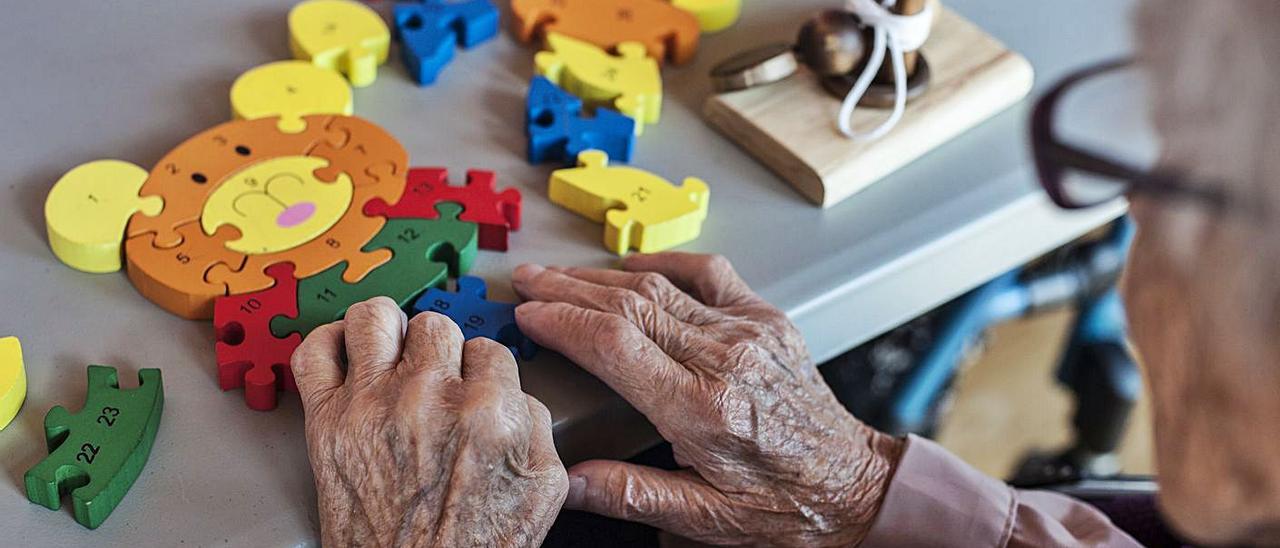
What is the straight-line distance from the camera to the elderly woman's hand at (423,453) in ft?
2.87

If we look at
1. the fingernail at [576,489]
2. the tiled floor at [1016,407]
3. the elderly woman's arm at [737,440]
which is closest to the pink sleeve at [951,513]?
the elderly woman's arm at [737,440]

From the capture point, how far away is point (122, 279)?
1031 millimetres

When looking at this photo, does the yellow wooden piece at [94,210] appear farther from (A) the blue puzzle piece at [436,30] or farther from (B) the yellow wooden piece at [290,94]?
(A) the blue puzzle piece at [436,30]

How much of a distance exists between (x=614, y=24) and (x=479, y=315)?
1.30 ft

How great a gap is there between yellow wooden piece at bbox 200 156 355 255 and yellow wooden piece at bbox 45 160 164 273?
55 millimetres

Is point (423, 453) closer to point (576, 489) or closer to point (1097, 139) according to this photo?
point (576, 489)

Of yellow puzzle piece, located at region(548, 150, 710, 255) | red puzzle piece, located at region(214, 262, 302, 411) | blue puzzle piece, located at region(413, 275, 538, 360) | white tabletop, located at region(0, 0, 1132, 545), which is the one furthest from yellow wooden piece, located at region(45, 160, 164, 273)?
yellow puzzle piece, located at region(548, 150, 710, 255)

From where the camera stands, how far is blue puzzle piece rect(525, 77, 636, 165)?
3.80 ft

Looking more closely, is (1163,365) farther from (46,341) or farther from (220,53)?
(220,53)

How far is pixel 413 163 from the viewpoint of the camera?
1.15 meters

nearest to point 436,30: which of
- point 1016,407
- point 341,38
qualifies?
point 341,38

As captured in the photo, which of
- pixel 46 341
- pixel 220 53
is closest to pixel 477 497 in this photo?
pixel 46 341

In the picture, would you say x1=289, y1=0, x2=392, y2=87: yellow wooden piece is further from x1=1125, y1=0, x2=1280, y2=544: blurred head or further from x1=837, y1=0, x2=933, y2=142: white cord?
x1=1125, y1=0, x2=1280, y2=544: blurred head

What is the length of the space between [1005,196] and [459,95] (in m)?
0.52
